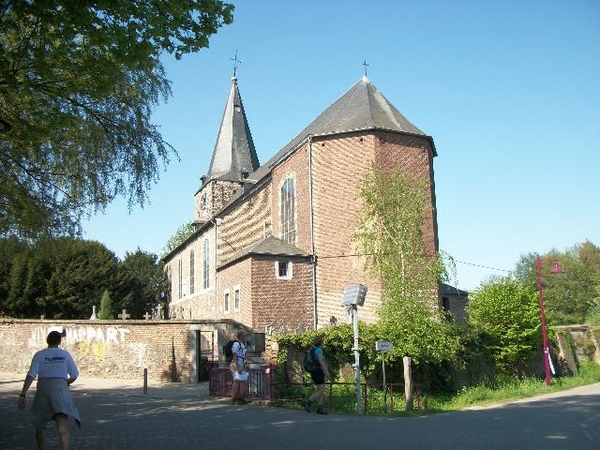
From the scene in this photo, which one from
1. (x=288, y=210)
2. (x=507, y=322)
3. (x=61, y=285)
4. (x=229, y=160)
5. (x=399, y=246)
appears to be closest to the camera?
(x=507, y=322)

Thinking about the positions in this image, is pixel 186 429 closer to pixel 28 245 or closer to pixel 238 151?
pixel 28 245

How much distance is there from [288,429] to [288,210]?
22.3m

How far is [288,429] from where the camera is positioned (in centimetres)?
873

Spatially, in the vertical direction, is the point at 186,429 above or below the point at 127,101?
below

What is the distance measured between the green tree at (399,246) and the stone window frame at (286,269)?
3.28m

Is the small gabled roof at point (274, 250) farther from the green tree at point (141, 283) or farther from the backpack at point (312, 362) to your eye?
the green tree at point (141, 283)

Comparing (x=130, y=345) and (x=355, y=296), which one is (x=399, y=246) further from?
(x=355, y=296)

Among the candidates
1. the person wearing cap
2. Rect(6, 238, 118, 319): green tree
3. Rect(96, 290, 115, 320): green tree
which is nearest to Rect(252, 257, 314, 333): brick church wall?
Rect(96, 290, 115, 320): green tree

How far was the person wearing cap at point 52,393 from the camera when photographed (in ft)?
21.1

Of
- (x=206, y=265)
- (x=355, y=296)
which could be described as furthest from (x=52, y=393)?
(x=206, y=265)

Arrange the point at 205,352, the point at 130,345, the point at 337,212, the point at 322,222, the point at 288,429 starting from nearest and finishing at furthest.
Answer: the point at 288,429 → the point at 130,345 → the point at 205,352 → the point at 337,212 → the point at 322,222

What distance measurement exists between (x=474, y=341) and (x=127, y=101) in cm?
1475

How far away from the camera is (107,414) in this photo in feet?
35.7

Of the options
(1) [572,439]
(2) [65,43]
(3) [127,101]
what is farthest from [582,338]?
(2) [65,43]
